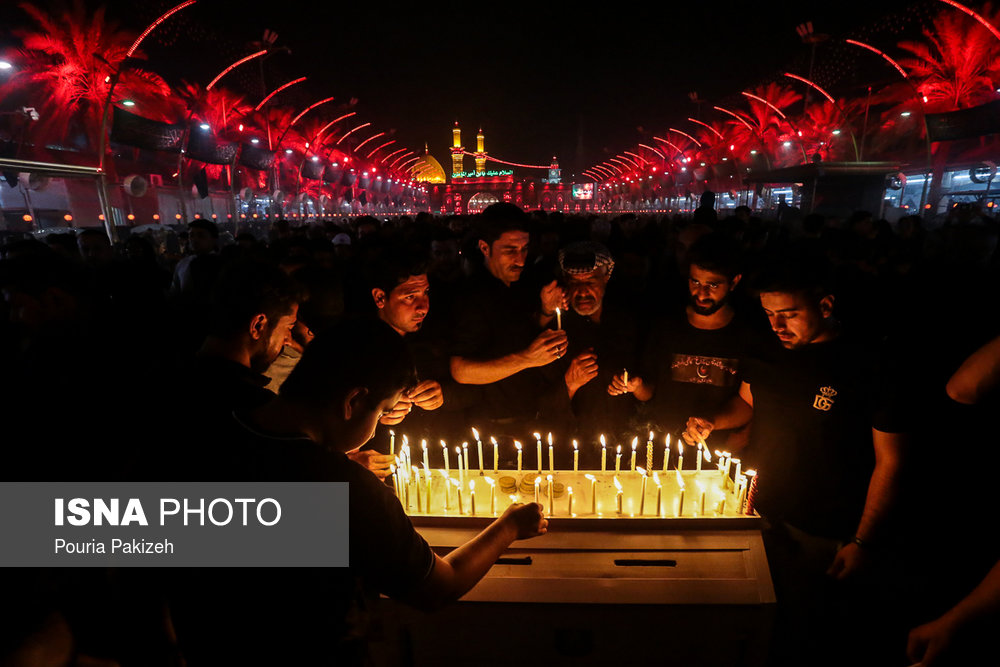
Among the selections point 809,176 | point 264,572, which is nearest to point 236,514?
point 264,572

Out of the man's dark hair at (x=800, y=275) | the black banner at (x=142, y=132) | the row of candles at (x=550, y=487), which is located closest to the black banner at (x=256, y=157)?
the black banner at (x=142, y=132)

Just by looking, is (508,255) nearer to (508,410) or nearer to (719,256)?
(508,410)

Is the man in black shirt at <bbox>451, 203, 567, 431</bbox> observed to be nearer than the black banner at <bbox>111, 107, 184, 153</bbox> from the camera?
Yes

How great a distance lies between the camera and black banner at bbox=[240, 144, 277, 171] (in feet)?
86.8

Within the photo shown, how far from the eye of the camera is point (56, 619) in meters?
1.65

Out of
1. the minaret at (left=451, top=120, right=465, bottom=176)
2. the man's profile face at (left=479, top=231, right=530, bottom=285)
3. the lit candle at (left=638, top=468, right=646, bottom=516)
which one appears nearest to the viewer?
the lit candle at (left=638, top=468, right=646, bottom=516)

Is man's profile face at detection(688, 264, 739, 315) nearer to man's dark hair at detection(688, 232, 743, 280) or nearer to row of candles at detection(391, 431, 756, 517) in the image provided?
man's dark hair at detection(688, 232, 743, 280)

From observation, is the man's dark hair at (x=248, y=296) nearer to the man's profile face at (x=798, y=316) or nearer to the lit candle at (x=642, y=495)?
the lit candle at (x=642, y=495)

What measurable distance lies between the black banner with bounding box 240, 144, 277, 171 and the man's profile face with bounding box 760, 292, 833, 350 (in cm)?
2896

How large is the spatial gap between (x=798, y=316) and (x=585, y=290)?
1.39 metres

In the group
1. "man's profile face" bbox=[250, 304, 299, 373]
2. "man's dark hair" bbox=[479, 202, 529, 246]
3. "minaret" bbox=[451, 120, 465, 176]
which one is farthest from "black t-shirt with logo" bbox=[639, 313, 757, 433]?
"minaret" bbox=[451, 120, 465, 176]

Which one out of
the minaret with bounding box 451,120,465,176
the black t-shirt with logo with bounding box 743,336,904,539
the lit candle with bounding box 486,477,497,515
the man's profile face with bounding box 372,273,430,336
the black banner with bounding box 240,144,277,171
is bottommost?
the lit candle with bounding box 486,477,497,515

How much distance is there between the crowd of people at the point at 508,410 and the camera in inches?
64.8

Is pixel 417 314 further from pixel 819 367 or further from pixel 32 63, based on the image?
pixel 32 63
